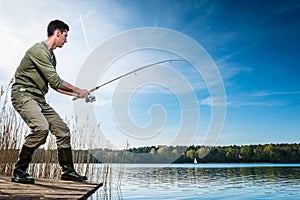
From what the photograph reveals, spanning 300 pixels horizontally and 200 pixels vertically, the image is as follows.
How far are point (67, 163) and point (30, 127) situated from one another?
86 cm

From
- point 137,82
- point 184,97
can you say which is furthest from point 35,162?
point 184,97

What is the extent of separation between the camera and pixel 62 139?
12.5 feet

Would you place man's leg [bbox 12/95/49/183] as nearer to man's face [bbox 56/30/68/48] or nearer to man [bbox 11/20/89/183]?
man [bbox 11/20/89/183]

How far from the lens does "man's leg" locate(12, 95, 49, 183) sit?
330cm

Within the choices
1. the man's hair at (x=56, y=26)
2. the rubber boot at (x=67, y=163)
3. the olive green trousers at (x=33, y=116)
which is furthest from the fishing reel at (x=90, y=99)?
the man's hair at (x=56, y=26)

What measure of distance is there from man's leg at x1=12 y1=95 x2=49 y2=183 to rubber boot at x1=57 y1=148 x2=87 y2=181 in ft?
1.76

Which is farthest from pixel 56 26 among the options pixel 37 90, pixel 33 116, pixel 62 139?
pixel 62 139

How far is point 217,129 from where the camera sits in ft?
21.5

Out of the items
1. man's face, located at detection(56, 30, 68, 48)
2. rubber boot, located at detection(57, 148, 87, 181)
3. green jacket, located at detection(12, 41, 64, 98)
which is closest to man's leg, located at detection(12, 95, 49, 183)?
green jacket, located at detection(12, 41, 64, 98)

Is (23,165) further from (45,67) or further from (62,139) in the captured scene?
(45,67)

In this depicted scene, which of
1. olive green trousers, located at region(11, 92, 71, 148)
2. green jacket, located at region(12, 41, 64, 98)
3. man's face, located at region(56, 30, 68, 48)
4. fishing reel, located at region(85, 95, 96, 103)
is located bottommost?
olive green trousers, located at region(11, 92, 71, 148)

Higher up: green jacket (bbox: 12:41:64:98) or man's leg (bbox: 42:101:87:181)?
green jacket (bbox: 12:41:64:98)

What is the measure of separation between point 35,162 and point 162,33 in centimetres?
382

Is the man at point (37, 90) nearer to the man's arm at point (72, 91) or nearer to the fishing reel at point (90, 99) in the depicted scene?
the man's arm at point (72, 91)
